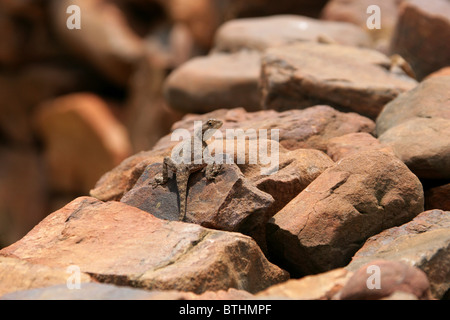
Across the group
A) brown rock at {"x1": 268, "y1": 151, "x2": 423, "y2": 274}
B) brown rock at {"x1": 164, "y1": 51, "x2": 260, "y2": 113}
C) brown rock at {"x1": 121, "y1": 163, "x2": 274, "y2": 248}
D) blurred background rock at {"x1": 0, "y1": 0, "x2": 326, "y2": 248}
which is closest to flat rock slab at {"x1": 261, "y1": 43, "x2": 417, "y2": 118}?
brown rock at {"x1": 164, "y1": 51, "x2": 260, "y2": 113}

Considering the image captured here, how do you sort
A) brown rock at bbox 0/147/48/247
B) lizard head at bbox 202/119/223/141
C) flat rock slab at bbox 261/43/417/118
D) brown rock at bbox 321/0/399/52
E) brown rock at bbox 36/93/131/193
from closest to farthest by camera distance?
lizard head at bbox 202/119/223/141
flat rock slab at bbox 261/43/417/118
brown rock at bbox 321/0/399/52
brown rock at bbox 36/93/131/193
brown rock at bbox 0/147/48/247

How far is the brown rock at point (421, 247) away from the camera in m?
4.18

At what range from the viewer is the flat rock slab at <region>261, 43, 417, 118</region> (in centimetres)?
742

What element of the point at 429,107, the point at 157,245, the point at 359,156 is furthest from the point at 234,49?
the point at 157,245

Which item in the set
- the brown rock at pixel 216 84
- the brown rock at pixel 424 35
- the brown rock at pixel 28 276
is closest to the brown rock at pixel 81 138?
the brown rock at pixel 216 84

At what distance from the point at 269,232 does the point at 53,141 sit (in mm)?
12247

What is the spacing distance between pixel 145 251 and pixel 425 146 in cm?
274

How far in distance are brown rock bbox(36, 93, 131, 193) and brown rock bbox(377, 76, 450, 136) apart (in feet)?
28.3

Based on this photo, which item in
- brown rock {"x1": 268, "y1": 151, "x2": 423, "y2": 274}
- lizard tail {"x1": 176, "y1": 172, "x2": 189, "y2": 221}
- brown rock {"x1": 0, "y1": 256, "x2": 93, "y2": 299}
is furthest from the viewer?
lizard tail {"x1": 176, "y1": 172, "x2": 189, "y2": 221}

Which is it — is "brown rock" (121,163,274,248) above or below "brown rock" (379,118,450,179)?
below

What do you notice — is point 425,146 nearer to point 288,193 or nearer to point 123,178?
point 288,193

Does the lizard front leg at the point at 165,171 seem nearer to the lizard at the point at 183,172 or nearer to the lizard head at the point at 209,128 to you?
the lizard at the point at 183,172

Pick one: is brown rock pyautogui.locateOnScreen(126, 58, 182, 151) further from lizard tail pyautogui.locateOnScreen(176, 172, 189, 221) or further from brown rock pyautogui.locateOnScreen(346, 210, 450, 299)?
brown rock pyautogui.locateOnScreen(346, 210, 450, 299)
